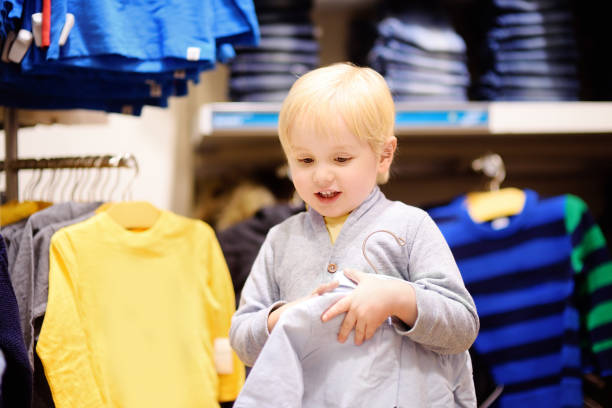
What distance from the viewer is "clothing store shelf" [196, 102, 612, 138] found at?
1473mm

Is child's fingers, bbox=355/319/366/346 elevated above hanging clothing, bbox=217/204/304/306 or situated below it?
above

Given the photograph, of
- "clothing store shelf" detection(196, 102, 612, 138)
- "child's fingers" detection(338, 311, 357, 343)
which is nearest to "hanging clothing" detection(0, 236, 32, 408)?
"child's fingers" detection(338, 311, 357, 343)

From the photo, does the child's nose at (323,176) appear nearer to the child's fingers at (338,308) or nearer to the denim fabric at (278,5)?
the child's fingers at (338,308)

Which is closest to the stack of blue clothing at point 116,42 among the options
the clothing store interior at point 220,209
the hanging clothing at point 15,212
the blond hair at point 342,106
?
the clothing store interior at point 220,209

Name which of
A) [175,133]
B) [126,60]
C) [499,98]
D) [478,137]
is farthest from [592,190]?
[126,60]

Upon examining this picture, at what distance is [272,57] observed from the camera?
1650mm

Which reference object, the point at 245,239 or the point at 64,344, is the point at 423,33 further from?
the point at 64,344

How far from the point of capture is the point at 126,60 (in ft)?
3.41

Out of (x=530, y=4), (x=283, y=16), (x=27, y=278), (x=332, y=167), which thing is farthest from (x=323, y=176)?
(x=530, y=4)

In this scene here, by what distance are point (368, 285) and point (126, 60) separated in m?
0.67

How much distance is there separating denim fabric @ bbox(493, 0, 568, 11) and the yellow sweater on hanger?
117cm

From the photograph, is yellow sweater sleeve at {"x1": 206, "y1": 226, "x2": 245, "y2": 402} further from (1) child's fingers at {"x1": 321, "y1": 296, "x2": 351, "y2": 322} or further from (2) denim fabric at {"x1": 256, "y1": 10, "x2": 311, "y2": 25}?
(2) denim fabric at {"x1": 256, "y1": 10, "x2": 311, "y2": 25}

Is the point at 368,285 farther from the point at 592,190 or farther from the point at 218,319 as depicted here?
the point at 592,190

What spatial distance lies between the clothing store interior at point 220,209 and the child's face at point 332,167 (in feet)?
0.86
